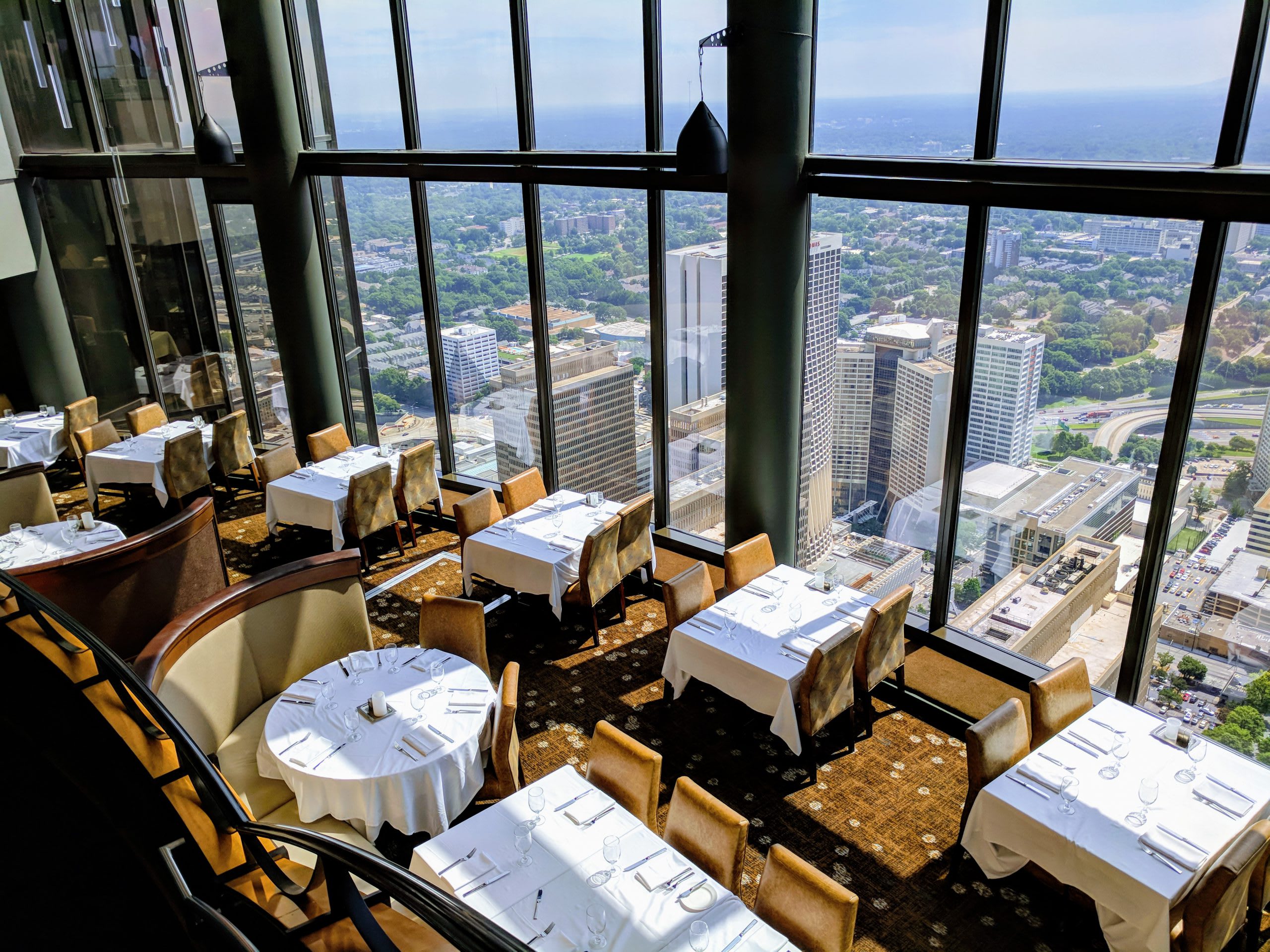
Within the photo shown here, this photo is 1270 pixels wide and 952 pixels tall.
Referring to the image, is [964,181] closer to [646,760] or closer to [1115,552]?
[1115,552]

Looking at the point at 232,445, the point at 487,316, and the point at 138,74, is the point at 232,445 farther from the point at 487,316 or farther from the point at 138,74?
the point at 138,74

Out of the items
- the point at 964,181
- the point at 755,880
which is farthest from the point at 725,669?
the point at 964,181

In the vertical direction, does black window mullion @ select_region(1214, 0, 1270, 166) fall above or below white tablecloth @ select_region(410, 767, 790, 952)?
above

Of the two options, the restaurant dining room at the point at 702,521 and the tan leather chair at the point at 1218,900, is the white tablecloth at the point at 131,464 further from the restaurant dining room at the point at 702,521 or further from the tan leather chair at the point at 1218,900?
the tan leather chair at the point at 1218,900

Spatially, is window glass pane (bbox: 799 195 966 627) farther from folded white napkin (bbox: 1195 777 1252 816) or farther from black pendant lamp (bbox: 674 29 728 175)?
folded white napkin (bbox: 1195 777 1252 816)

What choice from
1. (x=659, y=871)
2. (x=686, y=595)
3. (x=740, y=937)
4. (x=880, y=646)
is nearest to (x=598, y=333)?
(x=686, y=595)

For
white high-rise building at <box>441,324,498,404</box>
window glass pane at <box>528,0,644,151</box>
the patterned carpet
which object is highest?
window glass pane at <box>528,0,644,151</box>

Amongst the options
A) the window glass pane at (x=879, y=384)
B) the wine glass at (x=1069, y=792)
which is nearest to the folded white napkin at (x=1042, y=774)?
the wine glass at (x=1069, y=792)

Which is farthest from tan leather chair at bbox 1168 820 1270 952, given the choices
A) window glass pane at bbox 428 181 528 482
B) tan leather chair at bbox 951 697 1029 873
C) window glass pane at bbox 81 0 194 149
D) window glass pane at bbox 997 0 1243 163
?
window glass pane at bbox 81 0 194 149
